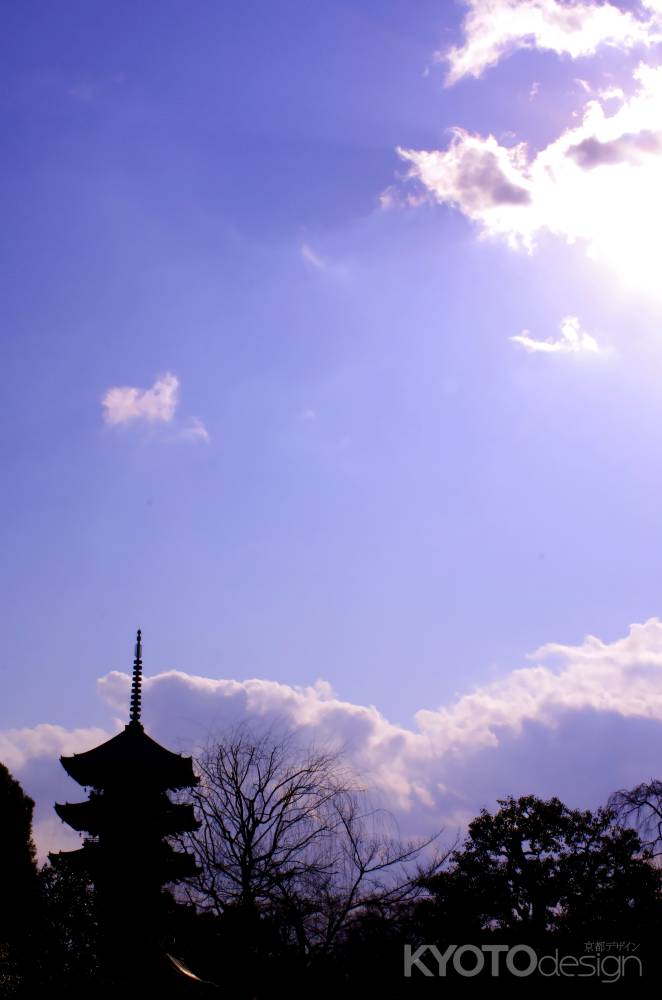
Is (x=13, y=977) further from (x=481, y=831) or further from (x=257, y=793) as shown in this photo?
(x=481, y=831)

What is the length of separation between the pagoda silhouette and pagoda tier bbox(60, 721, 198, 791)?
2 cm

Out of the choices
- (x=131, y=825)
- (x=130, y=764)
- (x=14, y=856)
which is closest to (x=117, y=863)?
(x=131, y=825)

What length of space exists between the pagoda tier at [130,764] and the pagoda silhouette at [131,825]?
0.08 ft

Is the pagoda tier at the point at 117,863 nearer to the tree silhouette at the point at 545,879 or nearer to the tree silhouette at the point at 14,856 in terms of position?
the tree silhouette at the point at 14,856

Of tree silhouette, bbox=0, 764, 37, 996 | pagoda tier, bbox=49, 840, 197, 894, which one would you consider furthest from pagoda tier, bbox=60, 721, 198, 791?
tree silhouette, bbox=0, 764, 37, 996

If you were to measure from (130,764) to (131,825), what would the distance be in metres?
1.42

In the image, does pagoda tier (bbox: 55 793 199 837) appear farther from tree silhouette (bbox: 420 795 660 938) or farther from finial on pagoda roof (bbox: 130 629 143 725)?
tree silhouette (bbox: 420 795 660 938)

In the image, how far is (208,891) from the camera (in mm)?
23359

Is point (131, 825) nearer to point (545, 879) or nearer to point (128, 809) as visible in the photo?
point (128, 809)

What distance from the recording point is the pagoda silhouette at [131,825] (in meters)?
20.9

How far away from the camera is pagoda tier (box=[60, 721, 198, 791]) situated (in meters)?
22.2

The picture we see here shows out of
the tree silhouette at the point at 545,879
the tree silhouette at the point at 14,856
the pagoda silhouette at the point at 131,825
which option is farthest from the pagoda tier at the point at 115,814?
the tree silhouette at the point at 545,879

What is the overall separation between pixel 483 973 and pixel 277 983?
559 centimetres

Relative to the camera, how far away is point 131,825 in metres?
21.9
